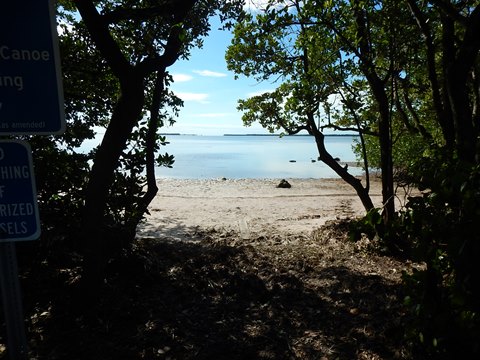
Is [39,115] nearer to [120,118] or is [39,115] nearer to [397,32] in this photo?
[120,118]

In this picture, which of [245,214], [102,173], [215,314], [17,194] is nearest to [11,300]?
[17,194]

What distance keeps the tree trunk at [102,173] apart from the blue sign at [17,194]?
202cm

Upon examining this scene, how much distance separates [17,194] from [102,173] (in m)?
2.06

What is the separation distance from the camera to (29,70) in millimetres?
1693

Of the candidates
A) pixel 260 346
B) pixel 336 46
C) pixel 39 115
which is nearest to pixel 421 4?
pixel 336 46

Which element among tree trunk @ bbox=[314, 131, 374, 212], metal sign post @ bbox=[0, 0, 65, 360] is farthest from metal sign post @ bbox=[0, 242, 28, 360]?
tree trunk @ bbox=[314, 131, 374, 212]

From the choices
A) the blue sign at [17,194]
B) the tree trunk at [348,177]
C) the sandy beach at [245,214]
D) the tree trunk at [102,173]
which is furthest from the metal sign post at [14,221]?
the sandy beach at [245,214]

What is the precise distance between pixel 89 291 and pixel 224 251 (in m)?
3.17

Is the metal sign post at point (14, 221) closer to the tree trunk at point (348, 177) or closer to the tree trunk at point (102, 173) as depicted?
the tree trunk at point (102, 173)

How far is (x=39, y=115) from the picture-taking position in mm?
1712

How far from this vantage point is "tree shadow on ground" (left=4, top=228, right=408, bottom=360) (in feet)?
11.1

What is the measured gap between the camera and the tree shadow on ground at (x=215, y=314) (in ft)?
11.1

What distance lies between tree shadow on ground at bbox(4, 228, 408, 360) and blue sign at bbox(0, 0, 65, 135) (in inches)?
94.7

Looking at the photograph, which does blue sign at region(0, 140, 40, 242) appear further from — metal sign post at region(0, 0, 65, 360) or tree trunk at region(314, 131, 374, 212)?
tree trunk at region(314, 131, 374, 212)
